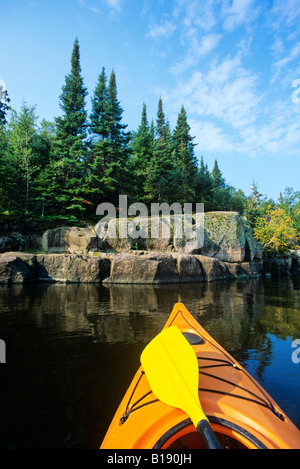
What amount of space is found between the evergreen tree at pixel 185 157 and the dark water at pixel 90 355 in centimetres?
2022

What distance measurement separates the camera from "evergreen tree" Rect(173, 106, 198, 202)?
1079 inches

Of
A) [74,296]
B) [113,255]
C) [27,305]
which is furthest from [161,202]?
[27,305]

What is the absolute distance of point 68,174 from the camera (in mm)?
21875

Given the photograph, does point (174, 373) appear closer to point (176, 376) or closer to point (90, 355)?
point (176, 376)

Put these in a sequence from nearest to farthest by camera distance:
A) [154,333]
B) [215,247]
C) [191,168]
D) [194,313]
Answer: [154,333] → [194,313] → [215,247] → [191,168]

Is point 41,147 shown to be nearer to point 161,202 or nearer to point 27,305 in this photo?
point 161,202

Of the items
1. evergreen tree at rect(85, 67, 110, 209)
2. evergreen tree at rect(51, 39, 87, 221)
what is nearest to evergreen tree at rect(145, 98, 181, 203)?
evergreen tree at rect(85, 67, 110, 209)

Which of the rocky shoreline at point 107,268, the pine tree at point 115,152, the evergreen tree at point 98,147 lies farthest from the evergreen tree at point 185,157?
the rocky shoreline at point 107,268

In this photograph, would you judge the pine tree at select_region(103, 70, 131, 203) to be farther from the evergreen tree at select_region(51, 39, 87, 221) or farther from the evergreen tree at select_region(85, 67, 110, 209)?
the evergreen tree at select_region(51, 39, 87, 221)

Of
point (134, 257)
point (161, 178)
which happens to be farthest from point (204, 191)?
point (134, 257)

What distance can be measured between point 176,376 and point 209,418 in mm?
404

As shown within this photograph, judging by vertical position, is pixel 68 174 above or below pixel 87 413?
above
